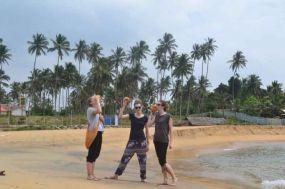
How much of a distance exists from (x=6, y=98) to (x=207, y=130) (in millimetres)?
63895

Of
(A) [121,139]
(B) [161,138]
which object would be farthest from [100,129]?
(A) [121,139]

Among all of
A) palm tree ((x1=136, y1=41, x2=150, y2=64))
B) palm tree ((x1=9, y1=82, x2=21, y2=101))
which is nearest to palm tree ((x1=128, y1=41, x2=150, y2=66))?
palm tree ((x1=136, y1=41, x2=150, y2=64))

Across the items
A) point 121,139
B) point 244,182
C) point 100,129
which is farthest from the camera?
point 121,139

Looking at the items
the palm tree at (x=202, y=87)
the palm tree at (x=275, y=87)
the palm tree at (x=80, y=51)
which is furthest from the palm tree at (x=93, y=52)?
the palm tree at (x=275, y=87)

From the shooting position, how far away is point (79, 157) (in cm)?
1664

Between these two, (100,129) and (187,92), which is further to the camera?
(187,92)

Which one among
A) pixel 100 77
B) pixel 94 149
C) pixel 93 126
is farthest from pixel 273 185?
pixel 100 77

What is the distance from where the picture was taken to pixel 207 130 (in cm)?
4569

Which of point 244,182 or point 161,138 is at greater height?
point 161,138

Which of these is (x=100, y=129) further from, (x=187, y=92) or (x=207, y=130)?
(x=187, y=92)

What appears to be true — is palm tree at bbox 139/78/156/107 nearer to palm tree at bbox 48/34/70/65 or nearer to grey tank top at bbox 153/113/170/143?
palm tree at bbox 48/34/70/65

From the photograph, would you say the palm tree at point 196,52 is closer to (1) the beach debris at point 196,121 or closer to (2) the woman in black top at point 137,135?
(1) the beach debris at point 196,121

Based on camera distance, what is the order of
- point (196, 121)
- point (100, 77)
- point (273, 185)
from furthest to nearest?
point (100, 77)
point (196, 121)
point (273, 185)

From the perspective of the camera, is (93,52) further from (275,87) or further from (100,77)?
(275,87)
